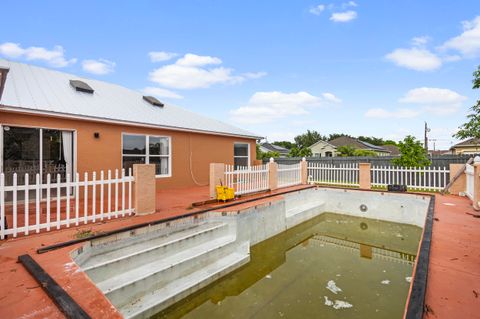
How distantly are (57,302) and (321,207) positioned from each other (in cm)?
974

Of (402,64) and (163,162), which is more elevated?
(402,64)

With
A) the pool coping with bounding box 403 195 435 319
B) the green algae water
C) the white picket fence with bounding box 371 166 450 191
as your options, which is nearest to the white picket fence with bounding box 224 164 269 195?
the green algae water

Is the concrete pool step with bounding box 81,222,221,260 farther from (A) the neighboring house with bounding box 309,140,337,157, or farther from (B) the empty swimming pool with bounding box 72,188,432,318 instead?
(A) the neighboring house with bounding box 309,140,337,157

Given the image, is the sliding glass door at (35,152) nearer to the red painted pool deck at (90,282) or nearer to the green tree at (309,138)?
the red painted pool deck at (90,282)

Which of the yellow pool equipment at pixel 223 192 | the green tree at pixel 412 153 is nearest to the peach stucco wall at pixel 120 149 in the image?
the yellow pool equipment at pixel 223 192

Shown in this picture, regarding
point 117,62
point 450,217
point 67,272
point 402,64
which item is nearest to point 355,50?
point 402,64

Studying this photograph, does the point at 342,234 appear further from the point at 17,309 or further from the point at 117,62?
the point at 117,62

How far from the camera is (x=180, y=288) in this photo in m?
4.09

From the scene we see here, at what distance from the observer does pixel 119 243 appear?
4258 mm

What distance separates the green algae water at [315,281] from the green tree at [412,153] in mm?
4833

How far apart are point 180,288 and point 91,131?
595 centimetres

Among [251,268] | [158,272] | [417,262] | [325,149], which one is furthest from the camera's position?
[325,149]

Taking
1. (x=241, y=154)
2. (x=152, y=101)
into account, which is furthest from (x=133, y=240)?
(x=241, y=154)

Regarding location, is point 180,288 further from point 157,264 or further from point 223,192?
point 223,192
